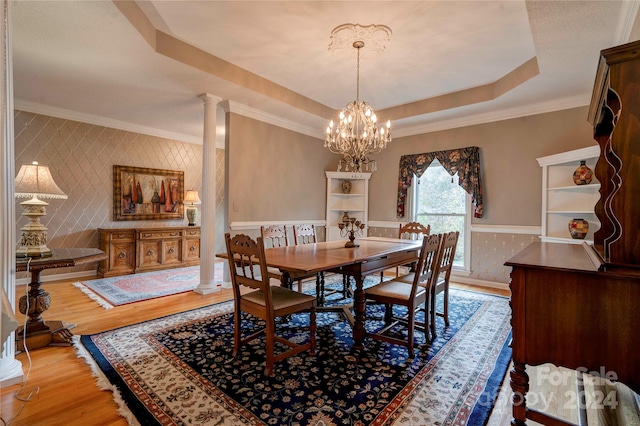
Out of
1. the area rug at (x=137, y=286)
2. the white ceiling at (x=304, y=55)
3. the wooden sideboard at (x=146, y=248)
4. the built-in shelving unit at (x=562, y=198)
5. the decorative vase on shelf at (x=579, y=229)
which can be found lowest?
the area rug at (x=137, y=286)

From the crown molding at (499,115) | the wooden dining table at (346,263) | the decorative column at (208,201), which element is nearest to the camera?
the wooden dining table at (346,263)

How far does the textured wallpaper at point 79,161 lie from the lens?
14.7ft

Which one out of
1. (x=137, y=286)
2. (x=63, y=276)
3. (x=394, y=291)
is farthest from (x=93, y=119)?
(x=394, y=291)

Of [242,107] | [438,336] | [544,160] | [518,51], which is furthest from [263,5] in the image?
[544,160]

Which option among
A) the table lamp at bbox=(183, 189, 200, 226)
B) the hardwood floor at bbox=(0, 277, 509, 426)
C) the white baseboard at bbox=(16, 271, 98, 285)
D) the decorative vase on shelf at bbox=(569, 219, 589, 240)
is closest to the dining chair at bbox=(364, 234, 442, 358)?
the hardwood floor at bbox=(0, 277, 509, 426)

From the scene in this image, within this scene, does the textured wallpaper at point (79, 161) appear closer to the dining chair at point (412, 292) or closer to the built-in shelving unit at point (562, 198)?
the dining chair at point (412, 292)

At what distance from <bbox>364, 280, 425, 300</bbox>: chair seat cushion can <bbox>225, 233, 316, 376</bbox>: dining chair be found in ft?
1.87

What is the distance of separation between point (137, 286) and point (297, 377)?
11.1ft

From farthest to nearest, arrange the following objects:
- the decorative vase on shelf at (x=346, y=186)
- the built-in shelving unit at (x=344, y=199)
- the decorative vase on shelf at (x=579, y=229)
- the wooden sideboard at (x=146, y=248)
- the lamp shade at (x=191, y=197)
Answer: the lamp shade at (x=191, y=197) → the decorative vase on shelf at (x=346, y=186) → the built-in shelving unit at (x=344, y=199) → the wooden sideboard at (x=146, y=248) → the decorative vase on shelf at (x=579, y=229)

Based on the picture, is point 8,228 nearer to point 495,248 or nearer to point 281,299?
point 281,299

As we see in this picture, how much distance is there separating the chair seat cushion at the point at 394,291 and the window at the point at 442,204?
2746 mm

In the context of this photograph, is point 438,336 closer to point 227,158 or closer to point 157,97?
point 227,158

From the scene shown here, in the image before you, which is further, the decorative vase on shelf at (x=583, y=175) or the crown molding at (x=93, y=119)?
the crown molding at (x=93, y=119)

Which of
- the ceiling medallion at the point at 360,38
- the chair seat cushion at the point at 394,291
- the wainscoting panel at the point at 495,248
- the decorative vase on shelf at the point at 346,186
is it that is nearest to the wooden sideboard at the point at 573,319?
the chair seat cushion at the point at 394,291
